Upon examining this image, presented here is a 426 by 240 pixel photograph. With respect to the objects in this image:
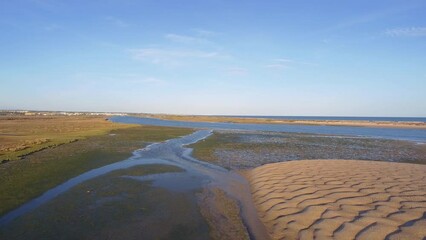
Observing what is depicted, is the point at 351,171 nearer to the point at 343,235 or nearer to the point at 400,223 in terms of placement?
the point at 400,223

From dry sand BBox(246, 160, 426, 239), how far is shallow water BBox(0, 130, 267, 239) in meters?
0.46

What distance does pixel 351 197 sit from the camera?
1072 cm

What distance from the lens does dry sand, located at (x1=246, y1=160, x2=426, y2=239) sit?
8017 mm

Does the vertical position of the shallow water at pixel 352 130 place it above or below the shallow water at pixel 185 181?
above

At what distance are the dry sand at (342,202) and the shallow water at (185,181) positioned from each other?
0.46 meters

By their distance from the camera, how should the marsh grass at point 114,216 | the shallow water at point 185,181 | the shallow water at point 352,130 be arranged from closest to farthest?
the marsh grass at point 114,216 → the shallow water at point 185,181 → the shallow water at point 352,130

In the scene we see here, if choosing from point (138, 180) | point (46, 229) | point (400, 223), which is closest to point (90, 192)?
point (138, 180)

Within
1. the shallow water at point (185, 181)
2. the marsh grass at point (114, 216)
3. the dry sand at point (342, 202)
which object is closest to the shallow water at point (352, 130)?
the dry sand at point (342, 202)

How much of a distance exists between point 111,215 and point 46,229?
6.20ft

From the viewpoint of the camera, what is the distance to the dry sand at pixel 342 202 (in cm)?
802

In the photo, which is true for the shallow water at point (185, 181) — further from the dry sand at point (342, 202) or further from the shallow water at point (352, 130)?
the shallow water at point (352, 130)

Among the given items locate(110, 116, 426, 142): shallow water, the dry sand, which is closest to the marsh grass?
the dry sand

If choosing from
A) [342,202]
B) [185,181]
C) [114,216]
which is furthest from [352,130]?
[114,216]

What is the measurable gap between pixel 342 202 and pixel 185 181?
7.71m
